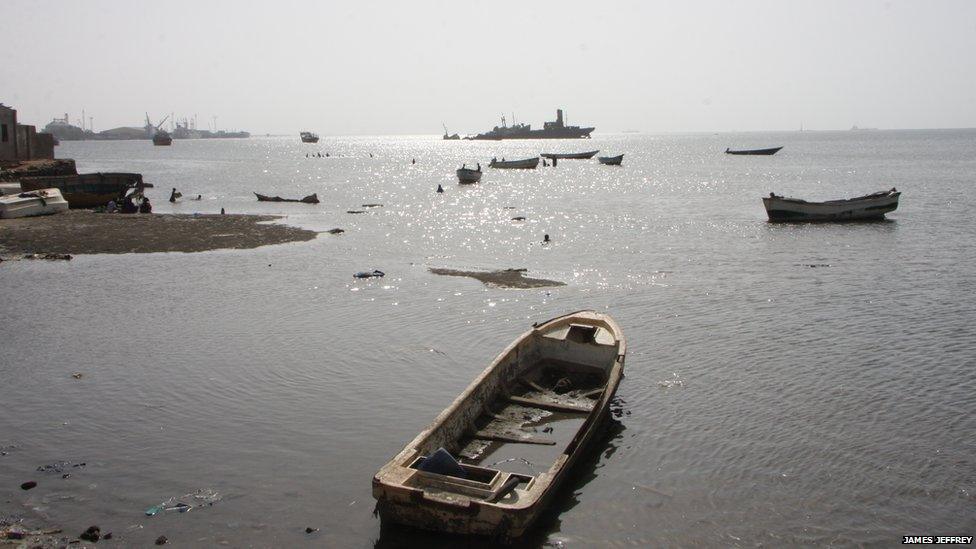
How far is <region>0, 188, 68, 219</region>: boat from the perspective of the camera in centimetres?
3556

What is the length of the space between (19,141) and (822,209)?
55.6 meters

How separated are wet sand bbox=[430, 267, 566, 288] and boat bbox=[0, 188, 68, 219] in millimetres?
21754

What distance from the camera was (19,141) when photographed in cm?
5922

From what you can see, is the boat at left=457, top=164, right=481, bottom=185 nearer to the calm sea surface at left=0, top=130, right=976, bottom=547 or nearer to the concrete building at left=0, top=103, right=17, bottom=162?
the concrete building at left=0, top=103, right=17, bottom=162

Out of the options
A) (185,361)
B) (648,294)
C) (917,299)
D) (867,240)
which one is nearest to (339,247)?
(648,294)

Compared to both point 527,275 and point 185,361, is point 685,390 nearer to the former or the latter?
point 185,361

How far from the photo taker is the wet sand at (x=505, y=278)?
76.1ft

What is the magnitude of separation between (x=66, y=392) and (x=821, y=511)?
1181cm

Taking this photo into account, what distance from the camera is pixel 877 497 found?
10.1 meters

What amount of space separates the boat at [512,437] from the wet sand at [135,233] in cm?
1912

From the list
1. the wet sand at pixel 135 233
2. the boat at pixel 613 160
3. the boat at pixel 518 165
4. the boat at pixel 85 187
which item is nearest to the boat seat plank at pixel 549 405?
the wet sand at pixel 135 233

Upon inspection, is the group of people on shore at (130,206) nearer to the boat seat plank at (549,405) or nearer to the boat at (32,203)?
the boat at (32,203)

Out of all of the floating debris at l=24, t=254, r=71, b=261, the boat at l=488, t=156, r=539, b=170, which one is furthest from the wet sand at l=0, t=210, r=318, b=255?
the boat at l=488, t=156, r=539, b=170

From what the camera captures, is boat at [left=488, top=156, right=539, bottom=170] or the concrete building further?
boat at [left=488, top=156, right=539, bottom=170]
